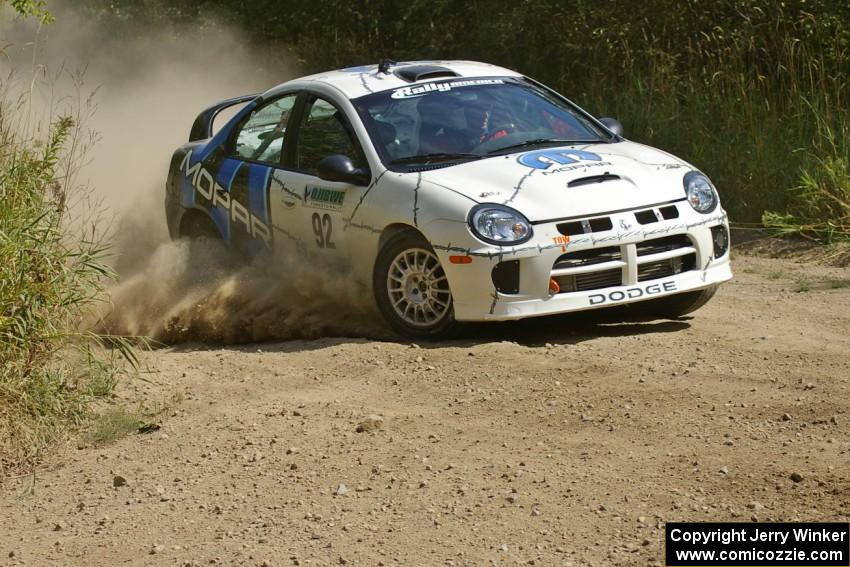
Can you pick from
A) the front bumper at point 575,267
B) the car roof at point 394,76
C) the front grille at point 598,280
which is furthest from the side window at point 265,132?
the front grille at point 598,280

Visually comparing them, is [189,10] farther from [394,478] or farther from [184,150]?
[394,478]

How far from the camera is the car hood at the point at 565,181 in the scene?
8000 millimetres

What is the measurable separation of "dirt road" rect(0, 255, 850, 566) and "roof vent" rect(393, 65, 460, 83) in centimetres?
195

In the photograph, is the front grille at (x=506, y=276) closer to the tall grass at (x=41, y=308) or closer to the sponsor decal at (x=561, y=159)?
the sponsor decal at (x=561, y=159)

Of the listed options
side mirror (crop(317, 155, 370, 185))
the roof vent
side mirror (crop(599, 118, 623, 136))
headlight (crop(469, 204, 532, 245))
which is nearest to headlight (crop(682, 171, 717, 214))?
side mirror (crop(599, 118, 623, 136))

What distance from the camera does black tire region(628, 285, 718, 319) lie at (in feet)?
28.5

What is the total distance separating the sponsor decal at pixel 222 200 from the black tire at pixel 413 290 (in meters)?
1.39

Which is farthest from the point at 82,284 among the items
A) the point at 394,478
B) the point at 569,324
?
the point at 569,324

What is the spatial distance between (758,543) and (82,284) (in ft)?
12.3

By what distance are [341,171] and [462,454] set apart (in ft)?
9.83

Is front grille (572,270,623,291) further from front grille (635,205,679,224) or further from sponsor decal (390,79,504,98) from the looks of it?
sponsor decal (390,79,504,98)

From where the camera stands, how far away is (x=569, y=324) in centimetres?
872

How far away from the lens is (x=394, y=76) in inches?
375

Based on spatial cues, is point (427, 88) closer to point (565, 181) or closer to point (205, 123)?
point (565, 181)
